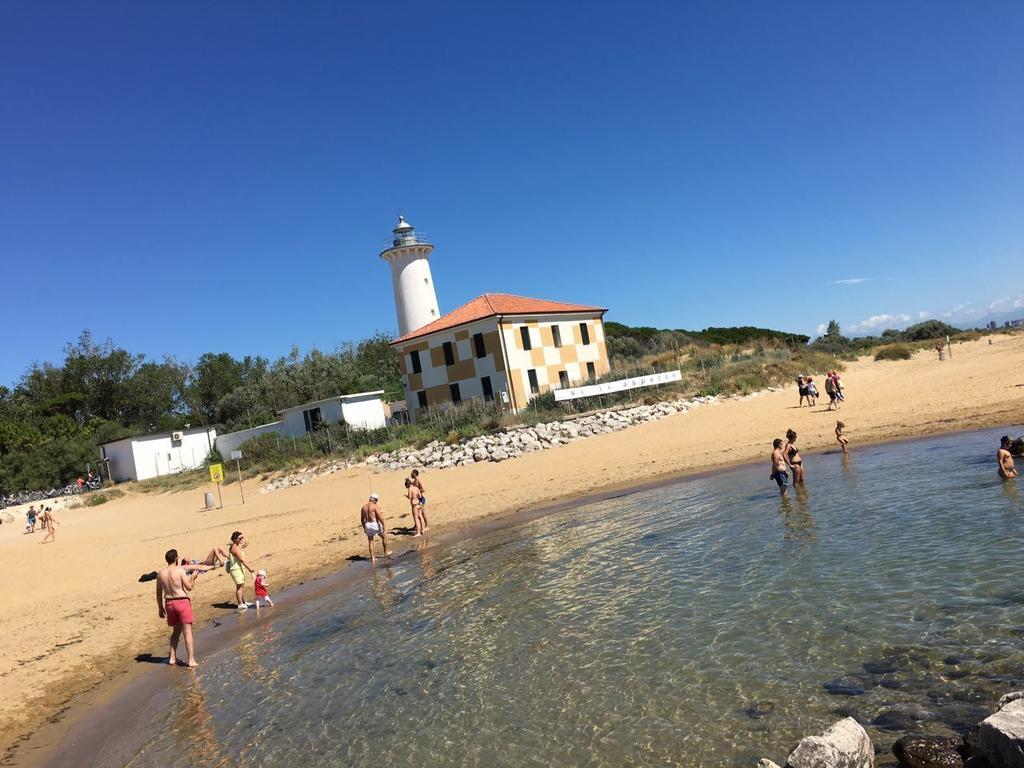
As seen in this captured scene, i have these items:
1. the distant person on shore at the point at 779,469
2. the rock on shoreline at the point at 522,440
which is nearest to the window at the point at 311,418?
the rock on shoreline at the point at 522,440

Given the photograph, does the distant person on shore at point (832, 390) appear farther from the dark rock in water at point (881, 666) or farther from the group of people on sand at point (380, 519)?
the dark rock in water at point (881, 666)

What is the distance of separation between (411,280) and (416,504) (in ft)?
101

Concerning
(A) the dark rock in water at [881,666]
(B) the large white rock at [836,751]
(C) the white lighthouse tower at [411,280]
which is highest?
(C) the white lighthouse tower at [411,280]

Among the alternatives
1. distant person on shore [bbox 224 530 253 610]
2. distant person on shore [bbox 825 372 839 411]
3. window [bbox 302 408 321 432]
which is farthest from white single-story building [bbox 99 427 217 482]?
distant person on shore [bbox 825 372 839 411]

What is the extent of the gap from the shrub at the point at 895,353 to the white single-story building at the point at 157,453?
145 feet

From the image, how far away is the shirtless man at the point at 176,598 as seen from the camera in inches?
398

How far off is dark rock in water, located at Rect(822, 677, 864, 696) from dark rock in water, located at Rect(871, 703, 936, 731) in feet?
1.40

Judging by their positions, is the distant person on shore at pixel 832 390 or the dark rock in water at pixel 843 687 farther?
the distant person on shore at pixel 832 390

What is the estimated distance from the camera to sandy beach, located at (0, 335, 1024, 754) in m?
11.5

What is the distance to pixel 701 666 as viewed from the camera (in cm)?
724

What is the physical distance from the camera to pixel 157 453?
152 ft

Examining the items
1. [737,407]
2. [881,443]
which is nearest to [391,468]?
[737,407]

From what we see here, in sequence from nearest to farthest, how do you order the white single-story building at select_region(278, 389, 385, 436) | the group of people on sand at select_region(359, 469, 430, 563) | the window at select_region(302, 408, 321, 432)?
the group of people on sand at select_region(359, 469, 430, 563)
the white single-story building at select_region(278, 389, 385, 436)
the window at select_region(302, 408, 321, 432)

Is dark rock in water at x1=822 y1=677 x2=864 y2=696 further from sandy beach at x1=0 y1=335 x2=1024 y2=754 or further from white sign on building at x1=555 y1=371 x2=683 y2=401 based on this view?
white sign on building at x1=555 y1=371 x2=683 y2=401
